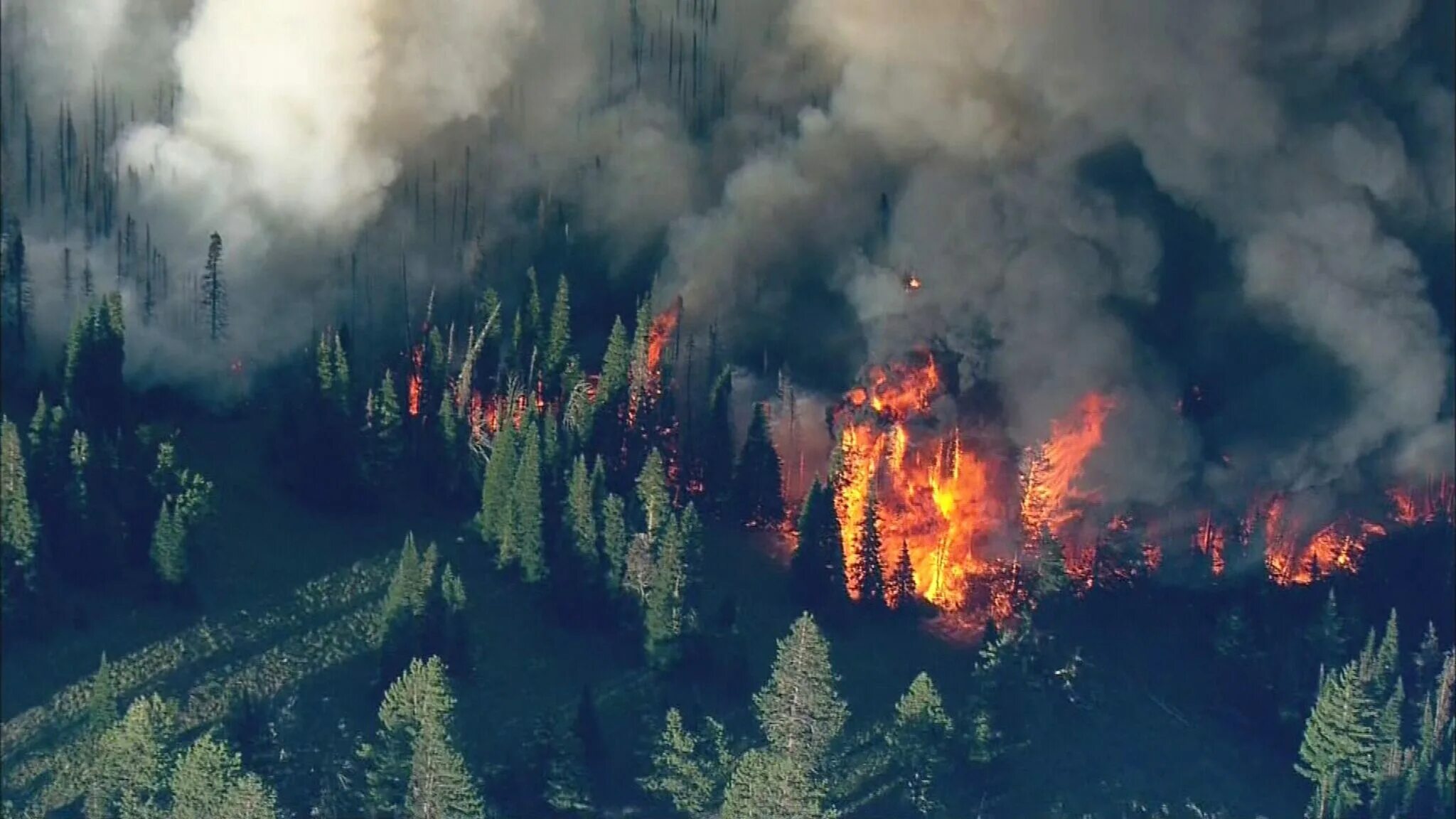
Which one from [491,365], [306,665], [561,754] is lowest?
[561,754]

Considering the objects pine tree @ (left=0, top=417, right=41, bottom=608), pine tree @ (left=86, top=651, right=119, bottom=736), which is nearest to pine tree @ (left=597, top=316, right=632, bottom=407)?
pine tree @ (left=0, top=417, right=41, bottom=608)

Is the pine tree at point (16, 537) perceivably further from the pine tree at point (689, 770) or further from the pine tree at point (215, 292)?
the pine tree at point (689, 770)

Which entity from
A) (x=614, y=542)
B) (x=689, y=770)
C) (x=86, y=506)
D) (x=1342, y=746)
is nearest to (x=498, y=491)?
(x=614, y=542)

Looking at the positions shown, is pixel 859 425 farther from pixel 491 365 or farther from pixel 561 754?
pixel 561 754

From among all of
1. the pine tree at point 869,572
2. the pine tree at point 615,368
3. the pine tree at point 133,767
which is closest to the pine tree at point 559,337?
the pine tree at point 615,368

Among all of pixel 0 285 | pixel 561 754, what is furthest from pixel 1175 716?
pixel 0 285

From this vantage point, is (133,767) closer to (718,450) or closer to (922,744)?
(922,744)
